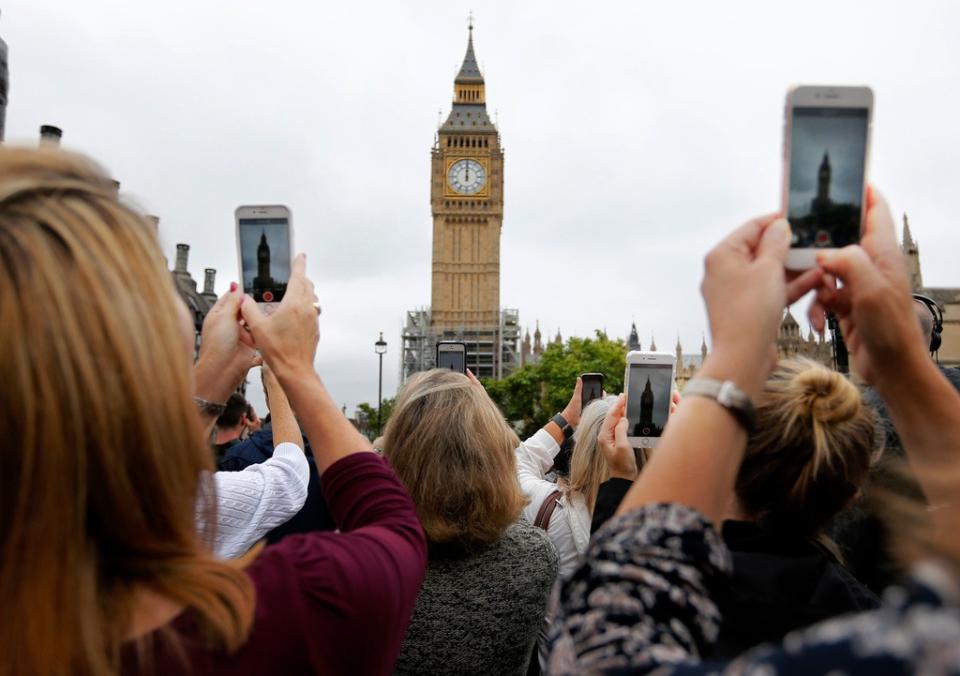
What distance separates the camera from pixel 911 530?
1053 millimetres

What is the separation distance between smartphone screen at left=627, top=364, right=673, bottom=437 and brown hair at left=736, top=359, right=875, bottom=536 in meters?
1.53

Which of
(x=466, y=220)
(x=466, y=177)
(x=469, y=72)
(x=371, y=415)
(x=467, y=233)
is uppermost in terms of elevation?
(x=469, y=72)

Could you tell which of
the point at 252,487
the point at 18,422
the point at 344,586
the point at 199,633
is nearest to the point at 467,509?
the point at 252,487

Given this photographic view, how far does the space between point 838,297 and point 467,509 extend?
1861 millimetres

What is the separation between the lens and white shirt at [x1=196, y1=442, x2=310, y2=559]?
2992 millimetres

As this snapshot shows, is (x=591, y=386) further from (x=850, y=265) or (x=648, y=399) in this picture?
(x=850, y=265)

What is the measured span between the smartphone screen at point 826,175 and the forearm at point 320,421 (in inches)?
38.2

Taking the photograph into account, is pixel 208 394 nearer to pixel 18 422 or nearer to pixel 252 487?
pixel 252 487

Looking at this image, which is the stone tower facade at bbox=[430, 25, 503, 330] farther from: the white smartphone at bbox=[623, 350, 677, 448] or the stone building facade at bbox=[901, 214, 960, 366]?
the white smartphone at bbox=[623, 350, 677, 448]

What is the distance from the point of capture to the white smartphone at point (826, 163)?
1656 mm

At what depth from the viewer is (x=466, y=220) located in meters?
82.9

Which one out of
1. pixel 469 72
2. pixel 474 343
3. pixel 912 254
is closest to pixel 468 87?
pixel 469 72

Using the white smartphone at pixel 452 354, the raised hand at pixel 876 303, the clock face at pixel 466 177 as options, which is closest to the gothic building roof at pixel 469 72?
the clock face at pixel 466 177

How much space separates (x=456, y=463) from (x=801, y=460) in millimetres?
1333
